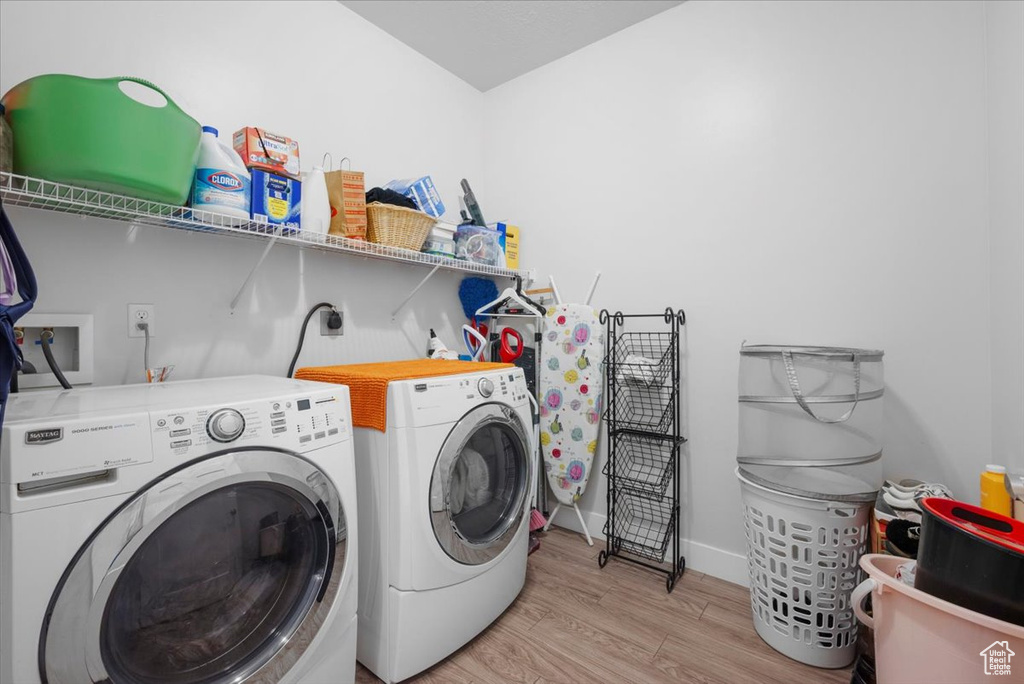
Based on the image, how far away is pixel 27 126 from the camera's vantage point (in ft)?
3.26

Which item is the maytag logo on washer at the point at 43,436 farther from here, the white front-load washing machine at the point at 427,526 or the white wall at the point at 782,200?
the white wall at the point at 782,200

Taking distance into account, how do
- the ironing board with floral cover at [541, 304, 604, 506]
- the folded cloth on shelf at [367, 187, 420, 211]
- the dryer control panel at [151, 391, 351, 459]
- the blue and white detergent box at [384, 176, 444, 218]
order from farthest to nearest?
the ironing board with floral cover at [541, 304, 604, 506], the blue and white detergent box at [384, 176, 444, 218], the folded cloth on shelf at [367, 187, 420, 211], the dryer control panel at [151, 391, 351, 459]

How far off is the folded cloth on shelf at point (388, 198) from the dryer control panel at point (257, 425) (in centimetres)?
97

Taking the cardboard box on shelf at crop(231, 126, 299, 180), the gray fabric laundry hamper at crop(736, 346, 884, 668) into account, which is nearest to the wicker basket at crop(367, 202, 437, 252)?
the cardboard box on shelf at crop(231, 126, 299, 180)

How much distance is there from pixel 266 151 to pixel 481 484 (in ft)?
4.40

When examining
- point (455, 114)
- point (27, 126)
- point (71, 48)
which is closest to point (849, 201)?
point (455, 114)

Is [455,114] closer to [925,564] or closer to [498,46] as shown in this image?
[498,46]

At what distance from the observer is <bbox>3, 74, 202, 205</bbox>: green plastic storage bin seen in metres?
0.97

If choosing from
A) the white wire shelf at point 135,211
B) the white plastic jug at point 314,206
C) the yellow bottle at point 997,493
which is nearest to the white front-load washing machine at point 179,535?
the white wire shelf at point 135,211

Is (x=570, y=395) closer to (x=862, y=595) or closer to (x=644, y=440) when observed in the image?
(x=644, y=440)

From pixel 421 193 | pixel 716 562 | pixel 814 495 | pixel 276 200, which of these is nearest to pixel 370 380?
pixel 276 200

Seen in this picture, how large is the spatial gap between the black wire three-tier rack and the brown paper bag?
1208 millimetres

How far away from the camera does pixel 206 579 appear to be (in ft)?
3.18

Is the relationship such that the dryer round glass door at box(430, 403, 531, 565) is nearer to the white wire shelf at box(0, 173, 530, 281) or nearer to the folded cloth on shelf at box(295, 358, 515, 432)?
the folded cloth on shelf at box(295, 358, 515, 432)
